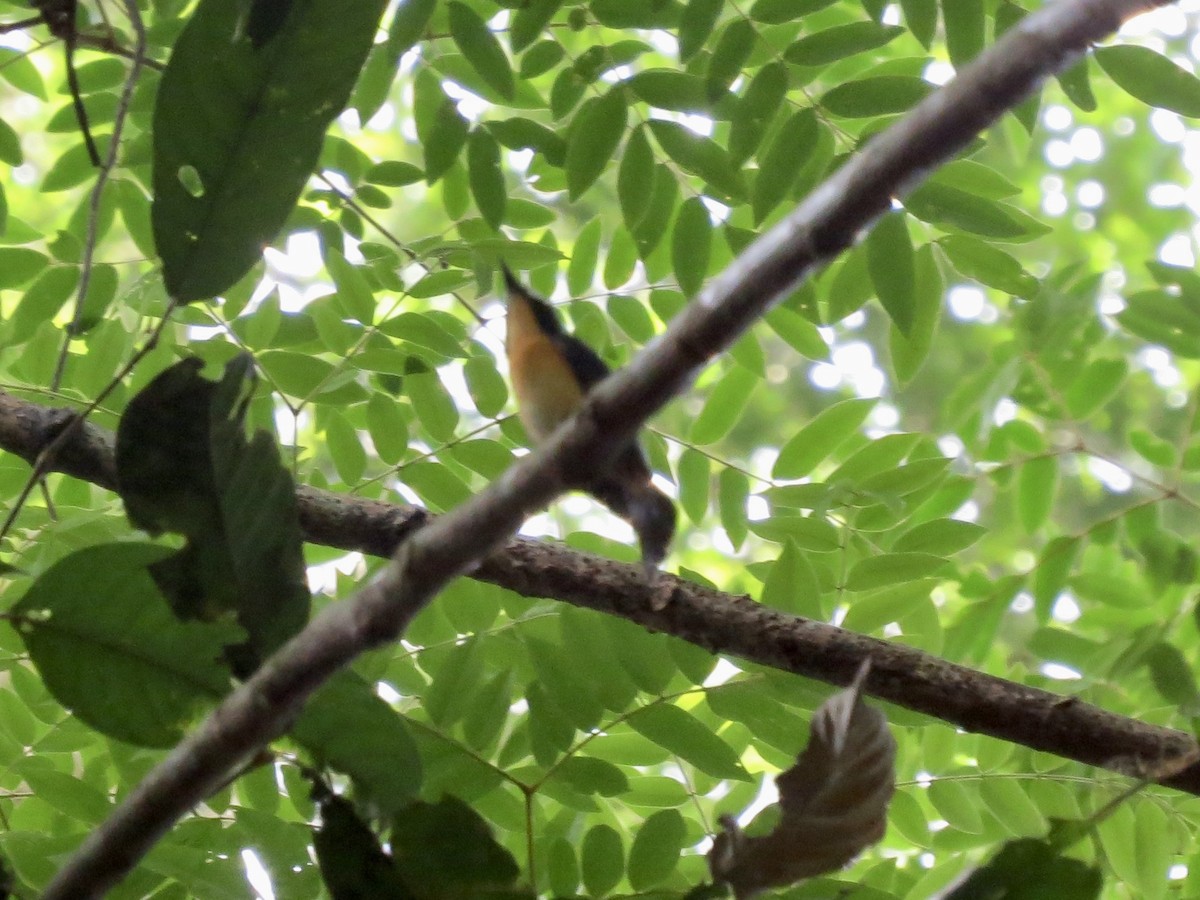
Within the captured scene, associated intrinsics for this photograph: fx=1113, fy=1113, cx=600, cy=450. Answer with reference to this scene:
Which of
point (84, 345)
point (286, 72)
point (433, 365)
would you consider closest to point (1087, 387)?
point (433, 365)

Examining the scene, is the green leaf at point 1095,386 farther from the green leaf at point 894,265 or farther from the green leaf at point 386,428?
the green leaf at point 386,428

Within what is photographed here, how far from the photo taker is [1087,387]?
96.6 inches

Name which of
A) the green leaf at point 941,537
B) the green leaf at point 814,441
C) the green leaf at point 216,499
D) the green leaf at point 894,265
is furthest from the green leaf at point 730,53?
the green leaf at point 216,499

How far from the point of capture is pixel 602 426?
3.02 ft

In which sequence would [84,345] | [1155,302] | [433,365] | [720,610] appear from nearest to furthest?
[720,610] → [1155,302] → [433,365] → [84,345]

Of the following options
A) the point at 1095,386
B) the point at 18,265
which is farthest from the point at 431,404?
the point at 1095,386

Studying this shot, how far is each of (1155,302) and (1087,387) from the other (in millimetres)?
427

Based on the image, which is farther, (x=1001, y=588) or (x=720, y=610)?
(x=1001, y=588)

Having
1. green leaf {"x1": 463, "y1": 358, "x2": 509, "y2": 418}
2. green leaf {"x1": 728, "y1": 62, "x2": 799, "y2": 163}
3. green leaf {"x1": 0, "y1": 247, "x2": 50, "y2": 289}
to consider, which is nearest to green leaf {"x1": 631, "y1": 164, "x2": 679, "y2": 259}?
green leaf {"x1": 728, "y1": 62, "x2": 799, "y2": 163}

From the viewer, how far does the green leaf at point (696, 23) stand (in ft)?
6.14

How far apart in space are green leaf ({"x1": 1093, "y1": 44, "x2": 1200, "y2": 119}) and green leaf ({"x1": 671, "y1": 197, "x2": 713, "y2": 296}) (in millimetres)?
706

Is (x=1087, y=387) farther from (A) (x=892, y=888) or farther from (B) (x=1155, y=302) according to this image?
(A) (x=892, y=888)

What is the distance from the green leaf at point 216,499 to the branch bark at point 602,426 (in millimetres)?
251

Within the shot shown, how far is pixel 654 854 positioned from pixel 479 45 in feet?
4.59
